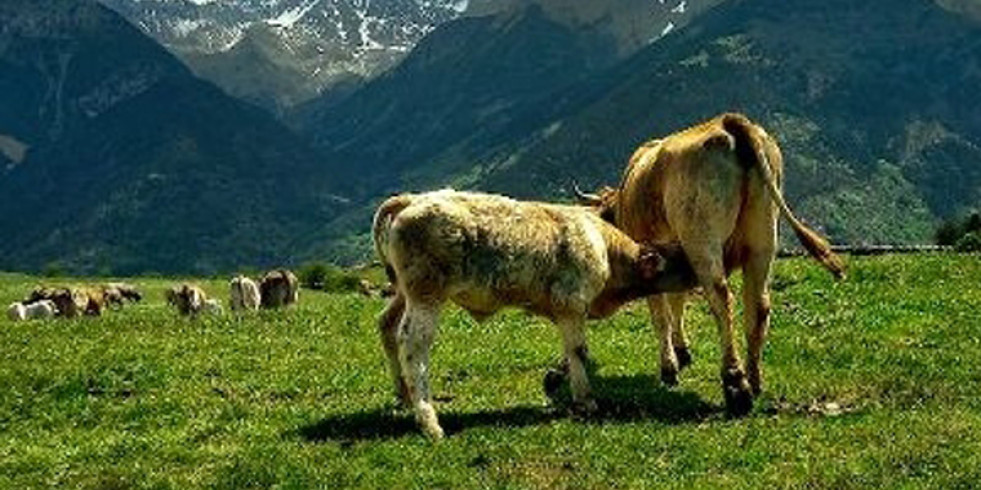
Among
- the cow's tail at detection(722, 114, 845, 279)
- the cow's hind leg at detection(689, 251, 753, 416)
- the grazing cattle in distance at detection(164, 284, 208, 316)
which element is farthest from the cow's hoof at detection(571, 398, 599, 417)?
the grazing cattle in distance at detection(164, 284, 208, 316)

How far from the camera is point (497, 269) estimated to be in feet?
65.2

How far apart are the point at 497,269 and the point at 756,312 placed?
5.11 metres

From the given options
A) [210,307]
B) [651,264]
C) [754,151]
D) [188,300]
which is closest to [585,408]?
[651,264]

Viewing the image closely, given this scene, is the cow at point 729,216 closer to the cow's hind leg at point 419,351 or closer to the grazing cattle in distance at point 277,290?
the cow's hind leg at point 419,351

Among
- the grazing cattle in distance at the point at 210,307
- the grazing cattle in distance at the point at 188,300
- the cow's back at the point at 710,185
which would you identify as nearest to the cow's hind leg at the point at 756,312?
the cow's back at the point at 710,185

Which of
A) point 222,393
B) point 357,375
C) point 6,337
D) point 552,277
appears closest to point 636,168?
point 552,277

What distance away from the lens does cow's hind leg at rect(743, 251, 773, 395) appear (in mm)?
21922

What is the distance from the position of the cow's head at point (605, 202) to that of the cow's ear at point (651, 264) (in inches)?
112

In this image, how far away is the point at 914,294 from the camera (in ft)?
111

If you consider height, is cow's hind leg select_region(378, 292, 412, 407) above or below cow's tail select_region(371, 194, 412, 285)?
below

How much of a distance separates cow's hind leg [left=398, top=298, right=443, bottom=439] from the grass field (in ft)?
1.51

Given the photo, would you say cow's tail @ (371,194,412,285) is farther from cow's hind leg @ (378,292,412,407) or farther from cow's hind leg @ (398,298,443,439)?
cow's hind leg @ (398,298,443,439)

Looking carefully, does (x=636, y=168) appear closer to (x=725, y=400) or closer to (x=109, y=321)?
(x=725, y=400)

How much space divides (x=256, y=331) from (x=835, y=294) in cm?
1616
